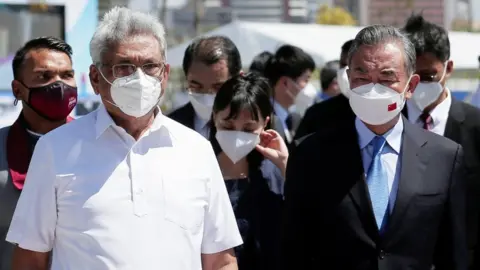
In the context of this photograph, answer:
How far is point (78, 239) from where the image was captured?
3396 millimetres

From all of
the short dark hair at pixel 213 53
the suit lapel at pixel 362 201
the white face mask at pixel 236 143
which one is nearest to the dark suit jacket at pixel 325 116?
the short dark hair at pixel 213 53

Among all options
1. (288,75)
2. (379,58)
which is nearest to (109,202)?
(379,58)

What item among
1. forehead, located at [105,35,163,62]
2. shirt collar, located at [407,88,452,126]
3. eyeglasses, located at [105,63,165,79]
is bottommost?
shirt collar, located at [407,88,452,126]

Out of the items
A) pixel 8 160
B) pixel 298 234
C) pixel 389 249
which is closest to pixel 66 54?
pixel 8 160

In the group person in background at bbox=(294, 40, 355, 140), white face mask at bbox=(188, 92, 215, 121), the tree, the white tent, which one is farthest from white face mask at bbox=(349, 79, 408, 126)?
the tree

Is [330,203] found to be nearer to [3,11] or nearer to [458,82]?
[3,11]

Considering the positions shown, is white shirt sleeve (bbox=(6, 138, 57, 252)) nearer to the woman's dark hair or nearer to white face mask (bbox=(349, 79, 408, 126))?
white face mask (bbox=(349, 79, 408, 126))

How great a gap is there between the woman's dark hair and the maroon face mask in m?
0.78

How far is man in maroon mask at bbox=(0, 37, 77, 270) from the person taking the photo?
4445 millimetres

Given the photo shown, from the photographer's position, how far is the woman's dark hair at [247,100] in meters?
5.12

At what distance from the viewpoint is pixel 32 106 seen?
477 centimetres

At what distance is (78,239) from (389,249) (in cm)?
126

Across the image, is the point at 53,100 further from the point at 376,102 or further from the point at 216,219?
the point at 376,102

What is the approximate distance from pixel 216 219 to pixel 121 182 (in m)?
0.40
